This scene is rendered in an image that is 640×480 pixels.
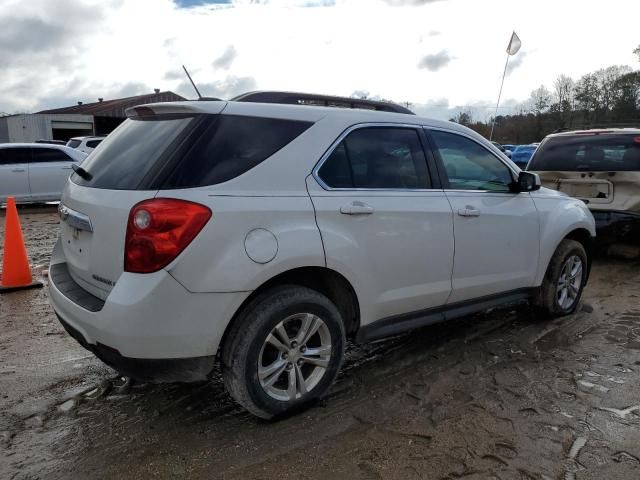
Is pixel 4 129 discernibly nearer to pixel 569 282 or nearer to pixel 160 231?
pixel 569 282

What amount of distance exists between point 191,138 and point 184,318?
92 cm

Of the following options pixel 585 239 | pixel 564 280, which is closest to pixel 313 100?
pixel 564 280

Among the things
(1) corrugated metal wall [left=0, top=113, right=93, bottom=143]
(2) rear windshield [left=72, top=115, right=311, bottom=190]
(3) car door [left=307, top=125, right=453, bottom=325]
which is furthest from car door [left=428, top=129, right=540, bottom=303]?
(1) corrugated metal wall [left=0, top=113, right=93, bottom=143]

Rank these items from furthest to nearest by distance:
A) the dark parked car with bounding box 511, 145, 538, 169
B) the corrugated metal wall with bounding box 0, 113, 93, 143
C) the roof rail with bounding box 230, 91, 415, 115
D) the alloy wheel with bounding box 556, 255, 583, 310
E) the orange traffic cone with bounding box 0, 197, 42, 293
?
1. the corrugated metal wall with bounding box 0, 113, 93, 143
2. the dark parked car with bounding box 511, 145, 538, 169
3. the orange traffic cone with bounding box 0, 197, 42, 293
4. the alloy wheel with bounding box 556, 255, 583, 310
5. the roof rail with bounding box 230, 91, 415, 115

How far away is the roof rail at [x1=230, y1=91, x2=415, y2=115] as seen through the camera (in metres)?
3.28

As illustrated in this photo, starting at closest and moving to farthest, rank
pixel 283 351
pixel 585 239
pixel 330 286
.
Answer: pixel 283 351 → pixel 330 286 → pixel 585 239

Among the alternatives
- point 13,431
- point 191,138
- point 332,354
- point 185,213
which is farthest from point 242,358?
point 13,431

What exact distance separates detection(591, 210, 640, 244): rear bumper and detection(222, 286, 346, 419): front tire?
16.1 feet

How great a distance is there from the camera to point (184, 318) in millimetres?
2568

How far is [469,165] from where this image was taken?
4.01 m

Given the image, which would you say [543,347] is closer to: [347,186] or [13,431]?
[347,186]

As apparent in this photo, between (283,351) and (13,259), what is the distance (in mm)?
4114

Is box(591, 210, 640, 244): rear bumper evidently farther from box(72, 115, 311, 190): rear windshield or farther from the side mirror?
box(72, 115, 311, 190): rear windshield

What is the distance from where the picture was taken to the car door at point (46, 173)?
12.1 metres
